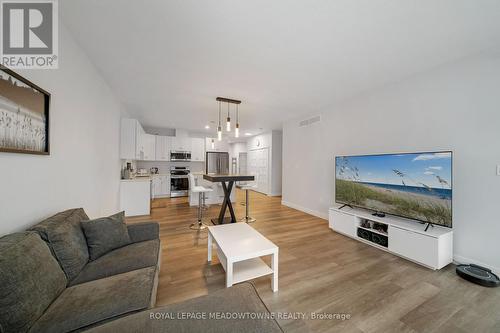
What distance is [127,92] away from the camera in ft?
11.7

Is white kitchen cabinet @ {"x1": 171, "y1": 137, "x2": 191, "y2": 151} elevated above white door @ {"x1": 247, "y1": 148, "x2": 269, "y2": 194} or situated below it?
above

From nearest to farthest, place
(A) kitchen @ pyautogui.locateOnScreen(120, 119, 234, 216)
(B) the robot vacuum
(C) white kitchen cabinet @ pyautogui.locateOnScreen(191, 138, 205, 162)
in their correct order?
1. (B) the robot vacuum
2. (A) kitchen @ pyautogui.locateOnScreen(120, 119, 234, 216)
3. (C) white kitchen cabinet @ pyautogui.locateOnScreen(191, 138, 205, 162)

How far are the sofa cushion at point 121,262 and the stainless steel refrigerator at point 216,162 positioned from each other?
5793mm

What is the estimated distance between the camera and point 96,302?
3.49ft

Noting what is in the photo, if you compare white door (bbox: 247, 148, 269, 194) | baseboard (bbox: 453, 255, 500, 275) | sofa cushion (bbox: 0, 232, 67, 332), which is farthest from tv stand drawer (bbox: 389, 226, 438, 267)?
white door (bbox: 247, 148, 269, 194)

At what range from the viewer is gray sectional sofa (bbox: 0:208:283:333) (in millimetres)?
875

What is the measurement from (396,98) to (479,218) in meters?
1.94

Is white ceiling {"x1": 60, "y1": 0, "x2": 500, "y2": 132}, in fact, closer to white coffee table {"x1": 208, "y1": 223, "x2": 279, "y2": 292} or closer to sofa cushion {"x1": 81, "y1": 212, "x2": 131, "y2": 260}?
sofa cushion {"x1": 81, "y1": 212, "x2": 131, "y2": 260}

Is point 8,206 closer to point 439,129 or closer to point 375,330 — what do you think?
point 375,330

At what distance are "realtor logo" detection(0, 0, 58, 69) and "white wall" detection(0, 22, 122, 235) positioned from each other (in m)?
0.08

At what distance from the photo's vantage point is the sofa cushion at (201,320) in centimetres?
86

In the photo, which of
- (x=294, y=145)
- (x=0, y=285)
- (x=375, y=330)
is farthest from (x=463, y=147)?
(x=0, y=285)

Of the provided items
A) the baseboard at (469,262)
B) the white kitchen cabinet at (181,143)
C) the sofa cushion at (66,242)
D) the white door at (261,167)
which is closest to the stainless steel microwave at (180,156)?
the white kitchen cabinet at (181,143)

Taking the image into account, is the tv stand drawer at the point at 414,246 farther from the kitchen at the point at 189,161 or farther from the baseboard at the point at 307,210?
the kitchen at the point at 189,161
